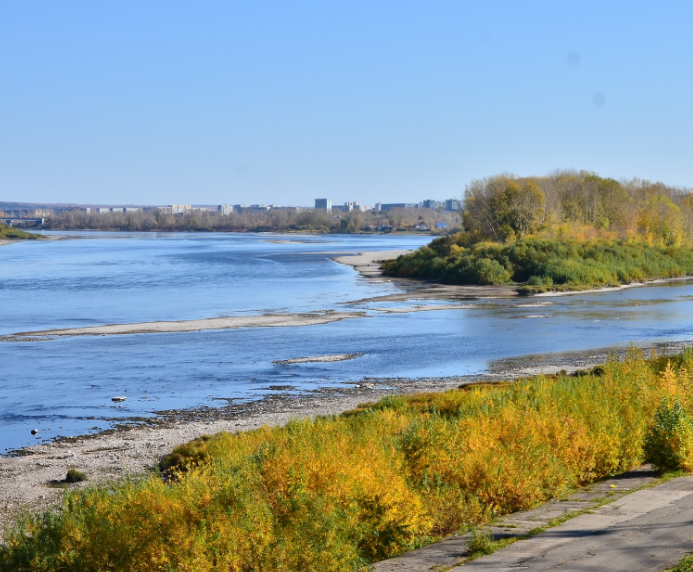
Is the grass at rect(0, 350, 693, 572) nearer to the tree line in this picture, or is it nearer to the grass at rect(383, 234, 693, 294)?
the grass at rect(383, 234, 693, 294)

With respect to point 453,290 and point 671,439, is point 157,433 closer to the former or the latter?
point 671,439

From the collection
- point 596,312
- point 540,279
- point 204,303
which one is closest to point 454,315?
point 596,312

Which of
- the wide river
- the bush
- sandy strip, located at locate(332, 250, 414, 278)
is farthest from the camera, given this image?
sandy strip, located at locate(332, 250, 414, 278)

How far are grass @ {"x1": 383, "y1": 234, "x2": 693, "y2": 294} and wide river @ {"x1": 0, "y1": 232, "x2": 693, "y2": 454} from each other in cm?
477

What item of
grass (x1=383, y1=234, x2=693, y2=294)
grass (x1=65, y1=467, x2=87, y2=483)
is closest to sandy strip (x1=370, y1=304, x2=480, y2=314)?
grass (x1=383, y1=234, x2=693, y2=294)

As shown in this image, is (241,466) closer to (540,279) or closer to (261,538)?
(261,538)

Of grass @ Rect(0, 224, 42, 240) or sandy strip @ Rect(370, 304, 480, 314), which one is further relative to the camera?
grass @ Rect(0, 224, 42, 240)

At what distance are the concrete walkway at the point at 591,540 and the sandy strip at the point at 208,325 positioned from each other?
31.8 metres

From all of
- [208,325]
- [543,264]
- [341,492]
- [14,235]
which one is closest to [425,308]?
[208,325]

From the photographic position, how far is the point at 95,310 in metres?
51.6

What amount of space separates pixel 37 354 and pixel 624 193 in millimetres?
77752

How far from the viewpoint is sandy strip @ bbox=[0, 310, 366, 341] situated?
40.5 metres

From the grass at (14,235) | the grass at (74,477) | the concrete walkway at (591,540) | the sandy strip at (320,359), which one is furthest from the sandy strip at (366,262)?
the grass at (14,235)

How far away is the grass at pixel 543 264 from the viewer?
7012cm
